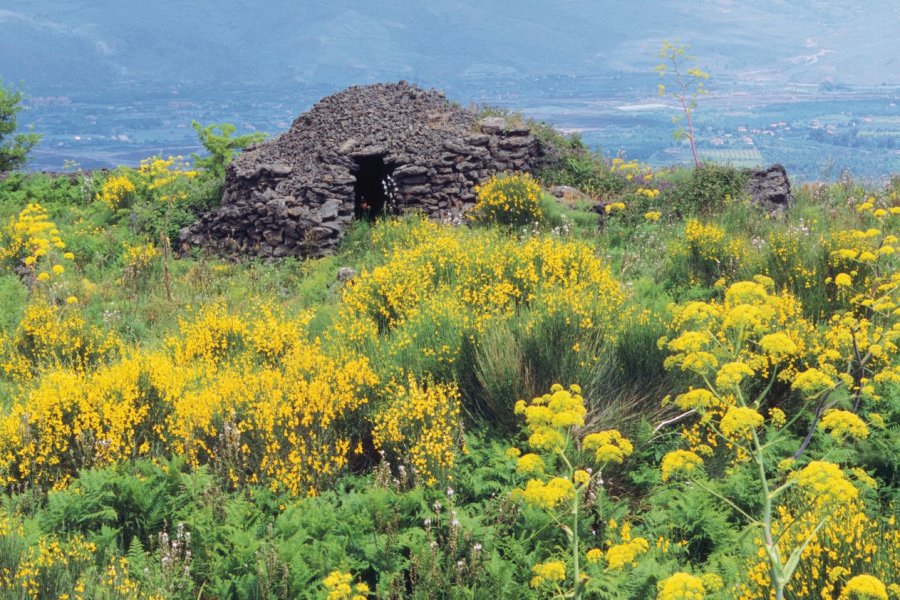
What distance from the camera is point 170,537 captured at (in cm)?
478

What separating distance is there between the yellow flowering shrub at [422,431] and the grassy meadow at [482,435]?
0.09ft

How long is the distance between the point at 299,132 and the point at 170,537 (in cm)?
1238

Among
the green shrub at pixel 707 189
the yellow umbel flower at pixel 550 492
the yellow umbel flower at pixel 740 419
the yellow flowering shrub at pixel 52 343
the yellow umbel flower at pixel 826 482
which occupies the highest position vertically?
the green shrub at pixel 707 189

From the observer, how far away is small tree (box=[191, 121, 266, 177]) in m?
17.3

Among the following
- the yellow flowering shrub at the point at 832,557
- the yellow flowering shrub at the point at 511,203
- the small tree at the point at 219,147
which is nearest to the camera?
the yellow flowering shrub at the point at 832,557

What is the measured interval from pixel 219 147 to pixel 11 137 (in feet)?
26.9

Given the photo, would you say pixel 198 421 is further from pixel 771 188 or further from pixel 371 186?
pixel 771 188

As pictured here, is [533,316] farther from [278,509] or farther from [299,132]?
[299,132]

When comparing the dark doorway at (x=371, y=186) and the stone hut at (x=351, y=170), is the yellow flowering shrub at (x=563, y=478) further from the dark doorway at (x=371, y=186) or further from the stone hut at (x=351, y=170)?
the dark doorway at (x=371, y=186)

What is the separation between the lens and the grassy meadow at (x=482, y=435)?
152 inches

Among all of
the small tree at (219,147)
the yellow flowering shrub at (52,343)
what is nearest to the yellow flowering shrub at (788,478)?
the yellow flowering shrub at (52,343)

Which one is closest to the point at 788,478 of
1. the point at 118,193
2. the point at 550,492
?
the point at 550,492

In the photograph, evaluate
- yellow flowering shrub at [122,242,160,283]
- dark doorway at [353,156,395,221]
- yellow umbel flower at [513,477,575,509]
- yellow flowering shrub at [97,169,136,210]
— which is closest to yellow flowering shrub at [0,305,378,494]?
yellow umbel flower at [513,477,575,509]

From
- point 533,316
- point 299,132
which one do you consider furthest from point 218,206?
point 533,316
